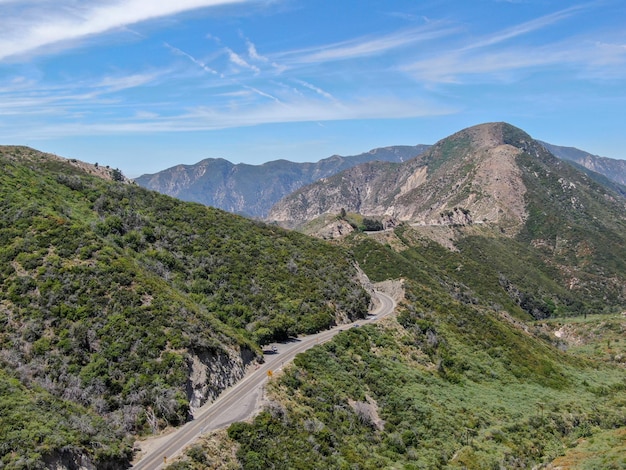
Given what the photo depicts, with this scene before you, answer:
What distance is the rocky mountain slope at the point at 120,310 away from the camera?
81.5ft

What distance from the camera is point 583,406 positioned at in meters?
51.1

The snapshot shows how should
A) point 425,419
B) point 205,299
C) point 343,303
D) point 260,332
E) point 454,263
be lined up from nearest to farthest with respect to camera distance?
1. point 425,419
2. point 260,332
3. point 205,299
4. point 343,303
5. point 454,263

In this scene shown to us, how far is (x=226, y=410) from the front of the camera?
30.3 m

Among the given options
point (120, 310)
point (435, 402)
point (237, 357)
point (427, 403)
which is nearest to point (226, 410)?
point (237, 357)

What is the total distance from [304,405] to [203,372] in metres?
7.90

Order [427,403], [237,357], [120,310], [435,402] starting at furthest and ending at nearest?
[435,402]
[427,403]
[237,357]
[120,310]

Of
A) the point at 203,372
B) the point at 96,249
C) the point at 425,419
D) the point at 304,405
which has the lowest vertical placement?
the point at 425,419

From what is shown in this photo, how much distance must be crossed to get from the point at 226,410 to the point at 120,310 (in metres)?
12.1

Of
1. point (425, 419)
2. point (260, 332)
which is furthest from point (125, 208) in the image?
point (425, 419)

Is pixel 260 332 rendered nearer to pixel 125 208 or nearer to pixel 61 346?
pixel 61 346

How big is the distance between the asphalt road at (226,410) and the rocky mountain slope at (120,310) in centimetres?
97

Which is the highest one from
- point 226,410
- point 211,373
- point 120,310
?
point 120,310

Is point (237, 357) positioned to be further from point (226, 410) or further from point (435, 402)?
point (435, 402)

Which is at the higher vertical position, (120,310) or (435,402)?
(120,310)
